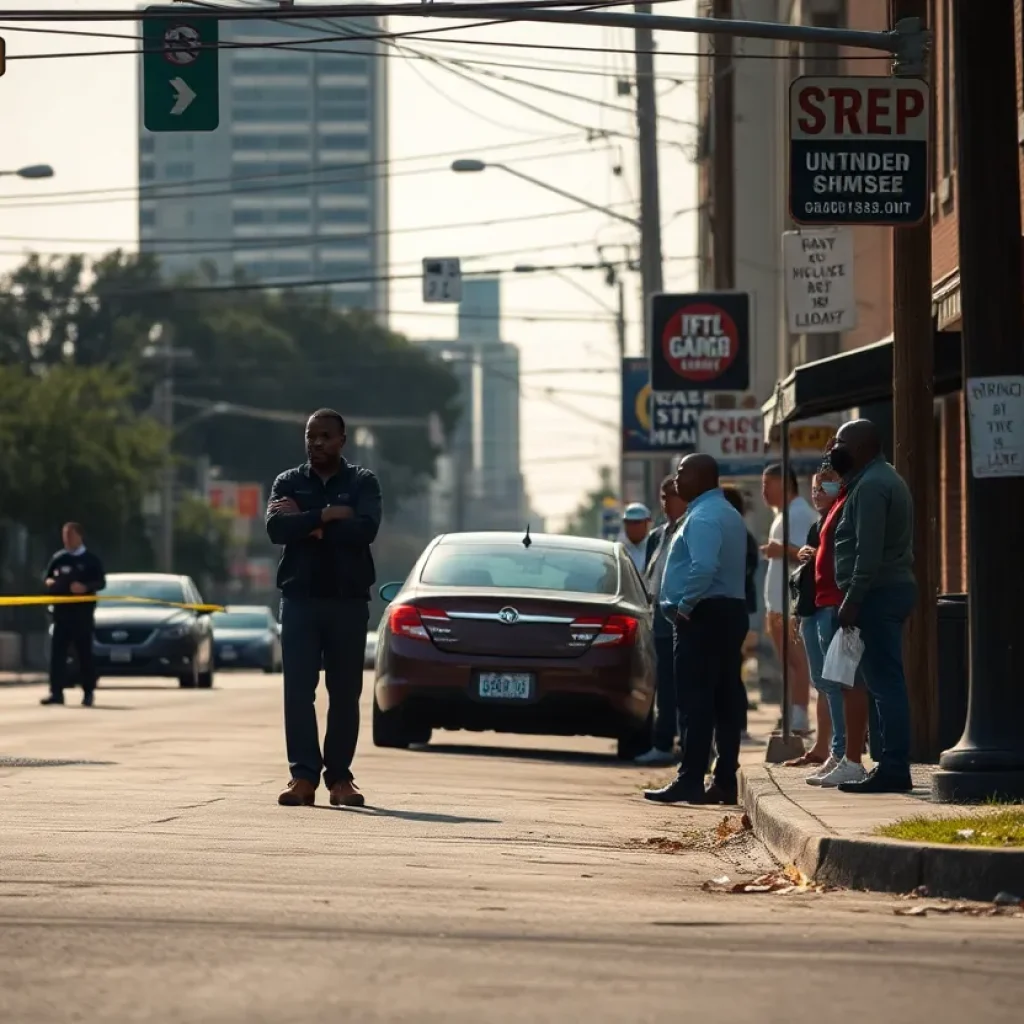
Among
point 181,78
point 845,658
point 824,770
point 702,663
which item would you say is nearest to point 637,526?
Answer: point 181,78

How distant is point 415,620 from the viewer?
58.2 ft

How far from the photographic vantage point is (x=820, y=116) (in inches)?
598

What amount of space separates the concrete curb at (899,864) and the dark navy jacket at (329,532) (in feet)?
9.22

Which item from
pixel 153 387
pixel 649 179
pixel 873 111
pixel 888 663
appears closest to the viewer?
pixel 888 663

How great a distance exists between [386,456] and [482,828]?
399 feet

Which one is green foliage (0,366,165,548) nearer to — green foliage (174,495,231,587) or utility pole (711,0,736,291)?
green foliage (174,495,231,587)

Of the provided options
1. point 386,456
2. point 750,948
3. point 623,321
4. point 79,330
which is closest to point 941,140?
point 750,948

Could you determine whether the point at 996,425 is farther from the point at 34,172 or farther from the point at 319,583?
the point at 34,172

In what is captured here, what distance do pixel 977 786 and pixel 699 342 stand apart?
16.0 meters

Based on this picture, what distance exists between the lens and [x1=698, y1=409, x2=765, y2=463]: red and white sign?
87.5 ft

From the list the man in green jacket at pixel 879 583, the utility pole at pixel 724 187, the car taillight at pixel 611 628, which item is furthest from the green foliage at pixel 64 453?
the man in green jacket at pixel 879 583

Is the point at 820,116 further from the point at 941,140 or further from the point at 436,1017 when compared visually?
the point at 941,140

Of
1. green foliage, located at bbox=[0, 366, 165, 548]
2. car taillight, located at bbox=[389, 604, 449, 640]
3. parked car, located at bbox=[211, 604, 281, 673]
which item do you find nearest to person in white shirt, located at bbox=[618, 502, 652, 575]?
car taillight, located at bbox=[389, 604, 449, 640]

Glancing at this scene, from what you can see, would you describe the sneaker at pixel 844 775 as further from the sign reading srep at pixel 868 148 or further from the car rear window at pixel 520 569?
the car rear window at pixel 520 569
